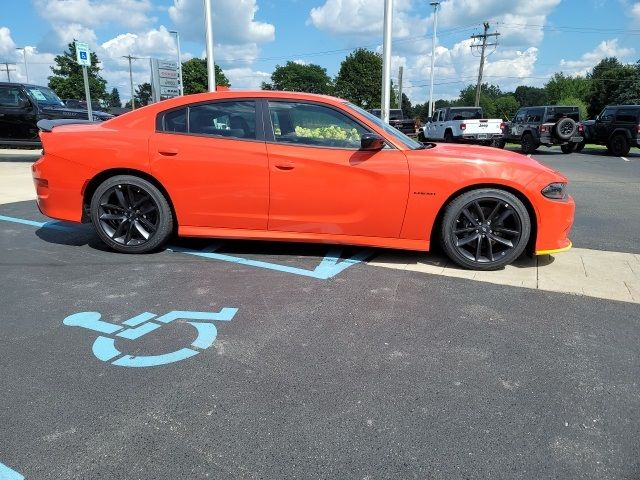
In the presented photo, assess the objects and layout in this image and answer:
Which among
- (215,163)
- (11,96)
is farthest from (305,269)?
(11,96)

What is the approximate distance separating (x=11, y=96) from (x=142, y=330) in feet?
43.2

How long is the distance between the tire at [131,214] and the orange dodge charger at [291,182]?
1 centimetres

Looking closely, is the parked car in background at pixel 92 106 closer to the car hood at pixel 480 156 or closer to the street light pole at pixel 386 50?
the street light pole at pixel 386 50

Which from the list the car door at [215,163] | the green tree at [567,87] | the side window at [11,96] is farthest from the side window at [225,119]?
the green tree at [567,87]

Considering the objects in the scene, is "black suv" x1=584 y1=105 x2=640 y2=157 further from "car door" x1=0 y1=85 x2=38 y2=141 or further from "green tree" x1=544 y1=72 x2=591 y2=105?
"green tree" x1=544 y1=72 x2=591 y2=105

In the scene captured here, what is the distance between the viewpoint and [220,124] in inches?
180

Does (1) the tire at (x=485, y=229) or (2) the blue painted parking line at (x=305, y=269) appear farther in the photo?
(2) the blue painted parking line at (x=305, y=269)

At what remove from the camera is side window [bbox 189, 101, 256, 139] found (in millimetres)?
4527

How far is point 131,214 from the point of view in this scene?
4766 mm

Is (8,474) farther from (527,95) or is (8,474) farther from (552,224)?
(527,95)

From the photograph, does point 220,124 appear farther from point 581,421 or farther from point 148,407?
point 581,421

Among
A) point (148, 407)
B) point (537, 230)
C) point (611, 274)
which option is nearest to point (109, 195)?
point (148, 407)

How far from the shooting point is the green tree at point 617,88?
2437 inches

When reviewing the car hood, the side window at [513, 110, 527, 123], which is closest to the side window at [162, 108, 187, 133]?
the car hood
